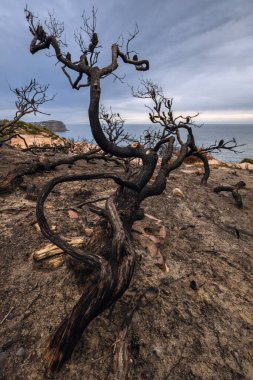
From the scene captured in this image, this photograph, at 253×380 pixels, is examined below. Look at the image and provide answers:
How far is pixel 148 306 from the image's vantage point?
4.16 metres

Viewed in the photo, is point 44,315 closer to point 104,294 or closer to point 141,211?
point 104,294

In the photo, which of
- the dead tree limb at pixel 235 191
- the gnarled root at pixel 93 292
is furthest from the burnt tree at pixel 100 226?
the dead tree limb at pixel 235 191

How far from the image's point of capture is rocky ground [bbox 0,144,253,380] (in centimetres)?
325

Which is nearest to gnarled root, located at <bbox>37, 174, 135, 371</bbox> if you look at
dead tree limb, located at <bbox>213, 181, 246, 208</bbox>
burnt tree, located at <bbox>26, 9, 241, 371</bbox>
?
burnt tree, located at <bbox>26, 9, 241, 371</bbox>

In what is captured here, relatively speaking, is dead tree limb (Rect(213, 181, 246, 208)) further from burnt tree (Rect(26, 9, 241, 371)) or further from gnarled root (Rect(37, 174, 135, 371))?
gnarled root (Rect(37, 174, 135, 371))

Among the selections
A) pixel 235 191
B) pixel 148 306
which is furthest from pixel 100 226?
pixel 235 191

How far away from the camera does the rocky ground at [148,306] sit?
10.7 ft

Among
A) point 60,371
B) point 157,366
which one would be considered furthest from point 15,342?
point 157,366

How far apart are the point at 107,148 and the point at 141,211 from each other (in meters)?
1.83

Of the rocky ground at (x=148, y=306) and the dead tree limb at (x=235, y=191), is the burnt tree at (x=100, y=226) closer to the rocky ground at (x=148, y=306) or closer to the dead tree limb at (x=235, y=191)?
the rocky ground at (x=148, y=306)

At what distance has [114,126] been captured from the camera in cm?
1752

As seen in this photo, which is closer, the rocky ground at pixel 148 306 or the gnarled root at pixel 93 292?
the gnarled root at pixel 93 292

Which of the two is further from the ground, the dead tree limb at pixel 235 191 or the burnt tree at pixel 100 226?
the burnt tree at pixel 100 226

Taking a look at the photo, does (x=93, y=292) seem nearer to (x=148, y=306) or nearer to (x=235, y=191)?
(x=148, y=306)
